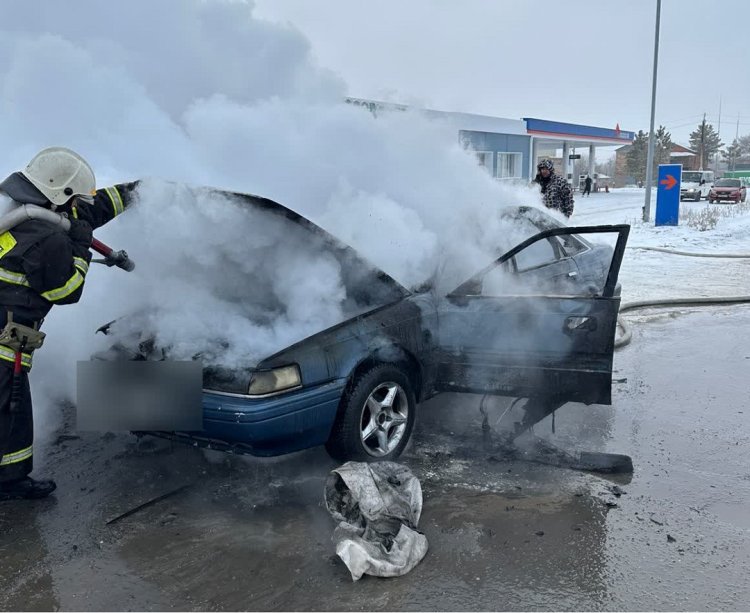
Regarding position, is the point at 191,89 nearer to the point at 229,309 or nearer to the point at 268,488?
the point at 229,309

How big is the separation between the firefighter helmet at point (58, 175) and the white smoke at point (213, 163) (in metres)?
0.39

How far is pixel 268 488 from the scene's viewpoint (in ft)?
12.6

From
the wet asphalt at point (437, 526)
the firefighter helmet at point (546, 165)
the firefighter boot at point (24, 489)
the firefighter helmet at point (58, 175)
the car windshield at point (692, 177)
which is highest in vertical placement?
the car windshield at point (692, 177)

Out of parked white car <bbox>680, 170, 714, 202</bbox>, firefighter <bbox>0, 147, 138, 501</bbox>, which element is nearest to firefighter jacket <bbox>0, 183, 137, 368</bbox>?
firefighter <bbox>0, 147, 138, 501</bbox>

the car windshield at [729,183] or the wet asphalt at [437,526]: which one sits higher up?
the car windshield at [729,183]

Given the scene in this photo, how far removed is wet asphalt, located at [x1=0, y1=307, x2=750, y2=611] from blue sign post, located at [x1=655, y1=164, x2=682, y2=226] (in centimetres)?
1497

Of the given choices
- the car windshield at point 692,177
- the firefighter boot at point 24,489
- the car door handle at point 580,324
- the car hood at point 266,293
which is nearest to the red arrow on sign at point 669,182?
the car door handle at point 580,324

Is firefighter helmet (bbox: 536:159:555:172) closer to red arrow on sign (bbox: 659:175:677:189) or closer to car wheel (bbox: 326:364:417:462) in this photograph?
car wheel (bbox: 326:364:417:462)

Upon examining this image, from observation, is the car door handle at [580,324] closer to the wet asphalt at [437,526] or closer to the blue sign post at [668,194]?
the wet asphalt at [437,526]

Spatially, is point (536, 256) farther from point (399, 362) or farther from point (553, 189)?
point (553, 189)

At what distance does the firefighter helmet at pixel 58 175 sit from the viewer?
11.6 feet

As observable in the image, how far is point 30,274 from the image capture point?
345 centimetres

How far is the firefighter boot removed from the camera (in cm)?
370

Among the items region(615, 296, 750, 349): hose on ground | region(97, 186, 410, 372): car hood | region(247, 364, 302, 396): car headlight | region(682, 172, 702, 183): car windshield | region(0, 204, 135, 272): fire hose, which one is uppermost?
region(682, 172, 702, 183): car windshield
